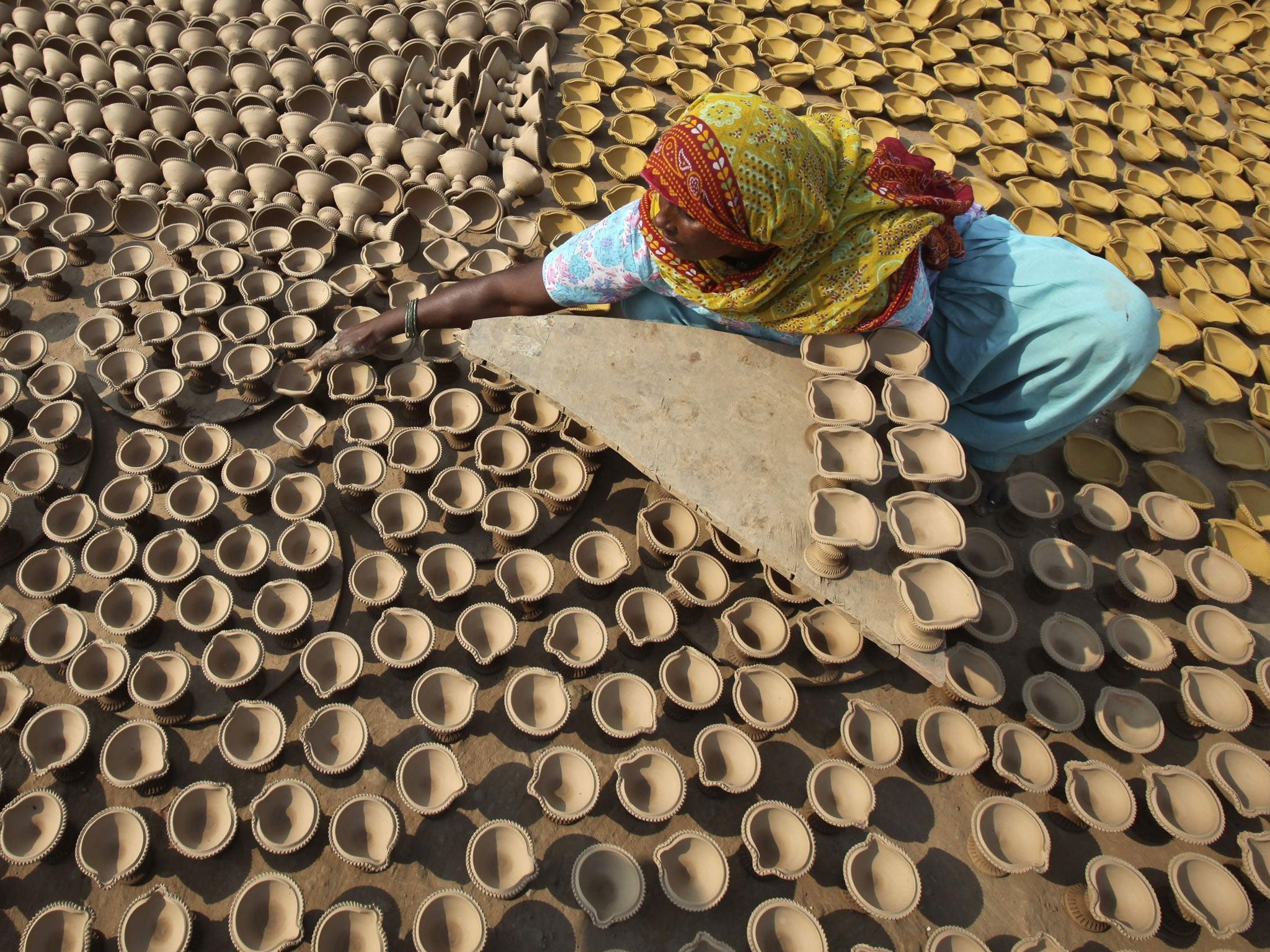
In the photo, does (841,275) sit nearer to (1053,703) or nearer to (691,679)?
(691,679)

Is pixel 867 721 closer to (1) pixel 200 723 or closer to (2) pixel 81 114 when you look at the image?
(1) pixel 200 723

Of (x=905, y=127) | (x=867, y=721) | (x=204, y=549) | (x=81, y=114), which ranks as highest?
(x=905, y=127)

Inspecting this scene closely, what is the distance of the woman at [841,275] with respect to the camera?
2051mm

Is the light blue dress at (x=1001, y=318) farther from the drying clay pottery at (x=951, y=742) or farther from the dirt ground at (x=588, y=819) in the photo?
the drying clay pottery at (x=951, y=742)

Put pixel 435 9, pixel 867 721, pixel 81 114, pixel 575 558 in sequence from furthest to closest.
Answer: pixel 435 9 → pixel 81 114 → pixel 575 558 → pixel 867 721

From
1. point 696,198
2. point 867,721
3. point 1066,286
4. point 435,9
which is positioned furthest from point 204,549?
point 435,9

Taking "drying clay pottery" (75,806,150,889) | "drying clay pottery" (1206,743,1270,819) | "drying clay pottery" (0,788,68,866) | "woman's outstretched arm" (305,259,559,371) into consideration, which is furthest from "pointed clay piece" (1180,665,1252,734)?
"drying clay pottery" (0,788,68,866)

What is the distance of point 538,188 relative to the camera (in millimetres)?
3971

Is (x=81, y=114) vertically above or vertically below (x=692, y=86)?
below

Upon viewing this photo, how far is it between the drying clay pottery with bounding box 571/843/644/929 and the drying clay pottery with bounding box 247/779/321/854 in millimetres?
817

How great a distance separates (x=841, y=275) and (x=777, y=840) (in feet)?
6.00

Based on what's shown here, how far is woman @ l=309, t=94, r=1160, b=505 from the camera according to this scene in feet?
6.73

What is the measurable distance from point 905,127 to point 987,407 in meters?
2.82

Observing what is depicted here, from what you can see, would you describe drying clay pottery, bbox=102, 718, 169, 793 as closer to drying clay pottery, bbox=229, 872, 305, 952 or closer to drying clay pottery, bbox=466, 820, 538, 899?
drying clay pottery, bbox=229, 872, 305, 952
